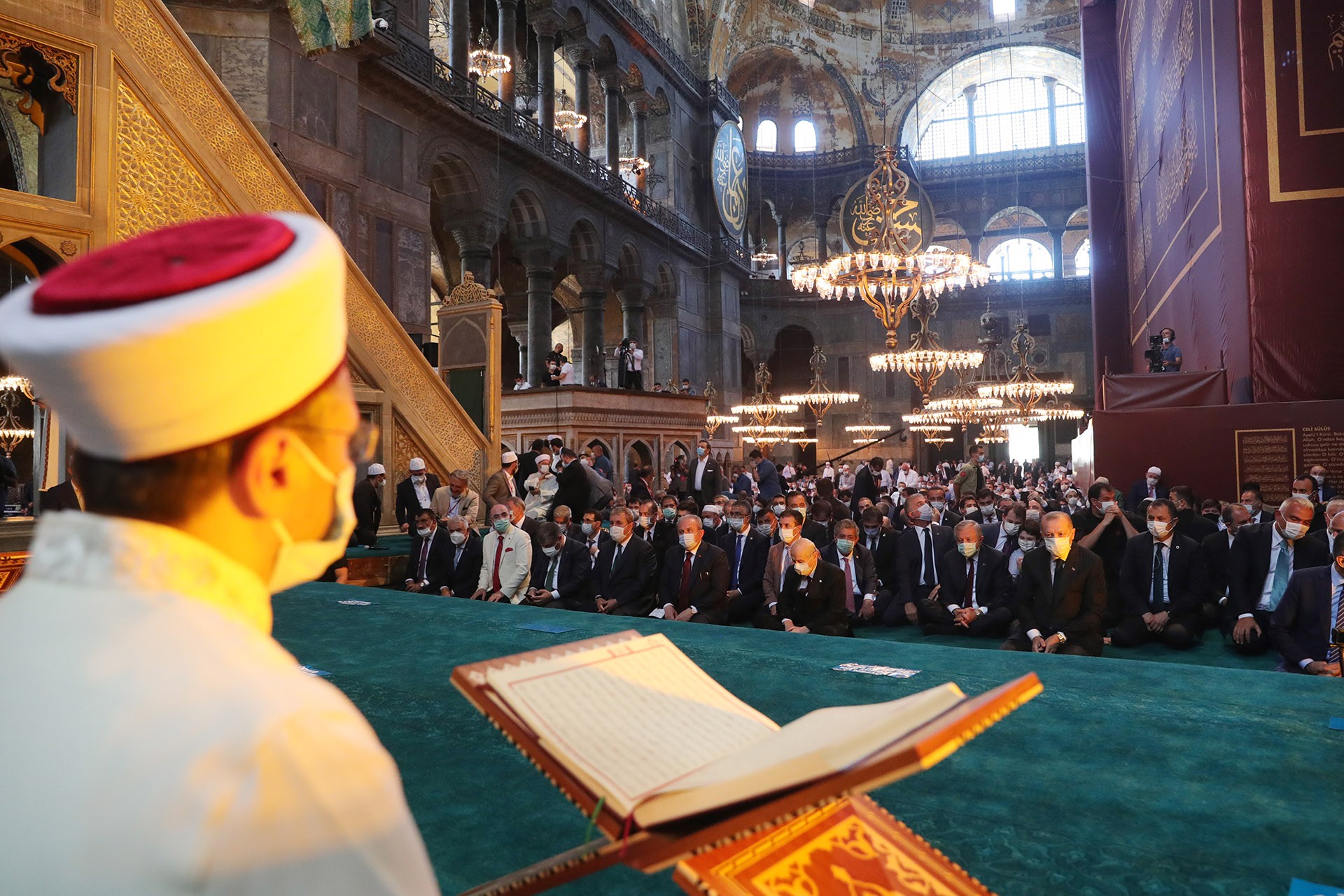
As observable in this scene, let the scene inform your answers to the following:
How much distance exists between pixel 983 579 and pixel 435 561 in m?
3.95

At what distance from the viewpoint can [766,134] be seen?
1076 inches

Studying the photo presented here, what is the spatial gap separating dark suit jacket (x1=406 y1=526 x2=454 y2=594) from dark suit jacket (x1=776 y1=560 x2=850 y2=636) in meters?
2.55

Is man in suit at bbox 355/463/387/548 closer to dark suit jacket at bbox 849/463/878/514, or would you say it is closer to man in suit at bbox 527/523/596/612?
man in suit at bbox 527/523/596/612

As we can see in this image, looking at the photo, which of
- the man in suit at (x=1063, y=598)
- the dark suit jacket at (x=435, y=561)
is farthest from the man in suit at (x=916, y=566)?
the dark suit jacket at (x=435, y=561)

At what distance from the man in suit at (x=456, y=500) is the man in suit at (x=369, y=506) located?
51 cm

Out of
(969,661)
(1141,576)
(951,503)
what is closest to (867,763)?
(969,661)

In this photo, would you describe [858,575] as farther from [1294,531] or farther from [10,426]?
[10,426]

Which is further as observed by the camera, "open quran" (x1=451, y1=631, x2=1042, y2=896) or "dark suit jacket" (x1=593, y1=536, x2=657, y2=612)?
"dark suit jacket" (x1=593, y1=536, x2=657, y2=612)

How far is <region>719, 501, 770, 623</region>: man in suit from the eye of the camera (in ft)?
20.1

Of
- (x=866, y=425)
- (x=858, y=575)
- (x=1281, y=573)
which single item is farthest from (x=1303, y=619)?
(x=866, y=425)

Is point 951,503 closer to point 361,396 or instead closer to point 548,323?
point 361,396

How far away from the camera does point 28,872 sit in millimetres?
567

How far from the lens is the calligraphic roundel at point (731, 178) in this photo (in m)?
22.2

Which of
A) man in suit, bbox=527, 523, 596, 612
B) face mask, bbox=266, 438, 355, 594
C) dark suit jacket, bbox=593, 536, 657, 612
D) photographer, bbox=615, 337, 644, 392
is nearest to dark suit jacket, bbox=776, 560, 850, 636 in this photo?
dark suit jacket, bbox=593, 536, 657, 612
